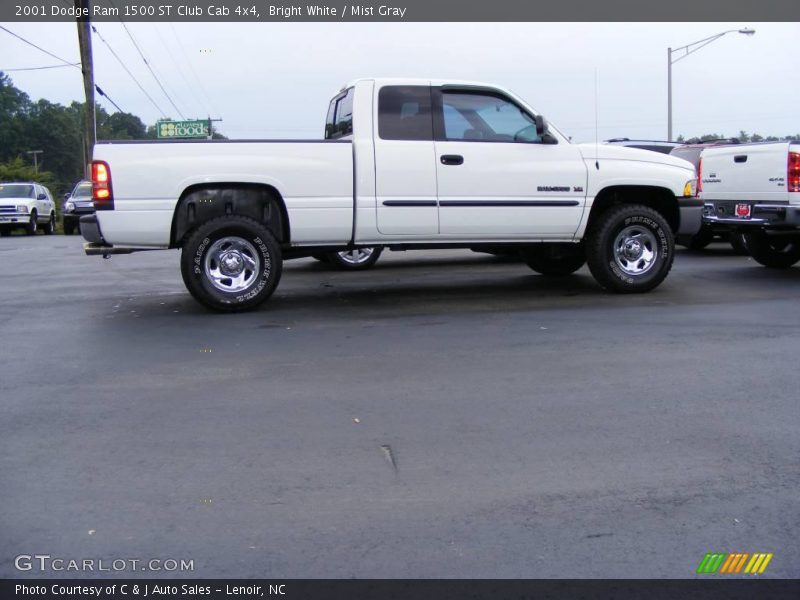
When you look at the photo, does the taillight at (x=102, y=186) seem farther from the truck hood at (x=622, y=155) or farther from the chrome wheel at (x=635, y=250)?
the chrome wheel at (x=635, y=250)

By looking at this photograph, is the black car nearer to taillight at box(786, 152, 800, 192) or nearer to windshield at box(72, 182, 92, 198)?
windshield at box(72, 182, 92, 198)

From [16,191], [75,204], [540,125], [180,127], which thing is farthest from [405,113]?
[180,127]

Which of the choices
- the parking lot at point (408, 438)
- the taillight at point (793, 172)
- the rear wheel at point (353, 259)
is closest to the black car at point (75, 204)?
the rear wheel at point (353, 259)

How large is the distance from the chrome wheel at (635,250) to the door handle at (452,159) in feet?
6.36

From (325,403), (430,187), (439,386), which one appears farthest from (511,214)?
(325,403)

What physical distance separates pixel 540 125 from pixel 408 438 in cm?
493

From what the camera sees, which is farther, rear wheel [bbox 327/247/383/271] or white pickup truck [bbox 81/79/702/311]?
rear wheel [bbox 327/247/383/271]

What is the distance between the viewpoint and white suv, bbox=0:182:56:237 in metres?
27.4

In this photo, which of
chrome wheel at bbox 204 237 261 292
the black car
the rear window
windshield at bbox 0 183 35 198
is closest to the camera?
chrome wheel at bbox 204 237 261 292

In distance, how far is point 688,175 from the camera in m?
9.34

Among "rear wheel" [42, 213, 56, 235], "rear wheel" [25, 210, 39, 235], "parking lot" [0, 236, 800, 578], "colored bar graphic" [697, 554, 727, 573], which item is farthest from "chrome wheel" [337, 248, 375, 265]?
"rear wheel" [42, 213, 56, 235]

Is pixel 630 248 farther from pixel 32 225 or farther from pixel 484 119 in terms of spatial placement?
pixel 32 225

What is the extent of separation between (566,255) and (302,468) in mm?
6626

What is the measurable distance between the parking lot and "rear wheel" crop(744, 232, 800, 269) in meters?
3.13
